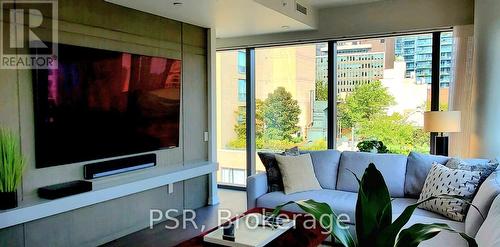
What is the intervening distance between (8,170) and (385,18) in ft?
15.1

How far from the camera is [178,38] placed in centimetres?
470

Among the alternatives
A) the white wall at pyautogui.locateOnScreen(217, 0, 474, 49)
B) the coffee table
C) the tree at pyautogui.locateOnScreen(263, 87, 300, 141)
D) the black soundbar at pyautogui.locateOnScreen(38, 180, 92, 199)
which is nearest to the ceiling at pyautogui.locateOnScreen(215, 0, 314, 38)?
the white wall at pyautogui.locateOnScreen(217, 0, 474, 49)

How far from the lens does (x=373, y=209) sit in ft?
2.96

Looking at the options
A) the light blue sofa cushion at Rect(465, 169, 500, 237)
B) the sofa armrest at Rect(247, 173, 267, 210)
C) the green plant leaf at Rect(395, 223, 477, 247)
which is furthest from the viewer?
the sofa armrest at Rect(247, 173, 267, 210)

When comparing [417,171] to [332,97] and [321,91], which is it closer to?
[332,97]

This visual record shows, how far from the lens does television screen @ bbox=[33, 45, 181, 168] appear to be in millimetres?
3223

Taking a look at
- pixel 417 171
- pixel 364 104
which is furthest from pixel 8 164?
pixel 364 104

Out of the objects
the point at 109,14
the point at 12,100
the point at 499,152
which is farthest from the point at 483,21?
the point at 12,100

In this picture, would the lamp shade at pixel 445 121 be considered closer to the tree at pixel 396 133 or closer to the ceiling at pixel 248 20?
the tree at pixel 396 133

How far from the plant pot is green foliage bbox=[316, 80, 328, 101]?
4093 mm

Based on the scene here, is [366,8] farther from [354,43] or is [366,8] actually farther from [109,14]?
[109,14]

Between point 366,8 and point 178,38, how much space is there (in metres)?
2.58

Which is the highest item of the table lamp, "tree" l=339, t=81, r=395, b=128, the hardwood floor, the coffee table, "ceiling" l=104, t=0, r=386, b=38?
"ceiling" l=104, t=0, r=386, b=38

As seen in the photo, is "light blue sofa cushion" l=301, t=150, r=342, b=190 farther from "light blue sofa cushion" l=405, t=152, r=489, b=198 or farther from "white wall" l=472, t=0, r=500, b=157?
A: "white wall" l=472, t=0, r=500, b=157
